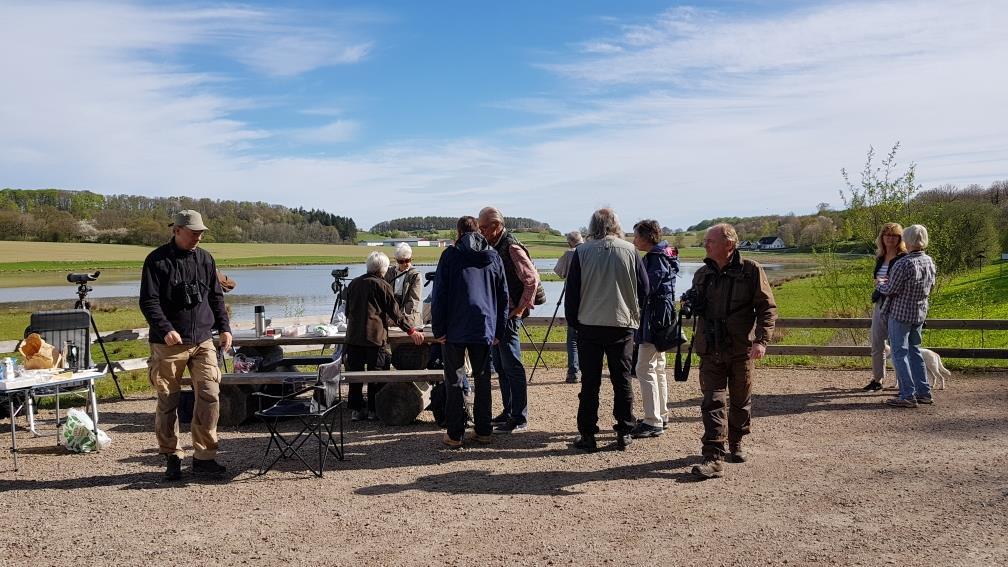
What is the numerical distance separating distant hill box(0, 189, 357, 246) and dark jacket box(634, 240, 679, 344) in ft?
248

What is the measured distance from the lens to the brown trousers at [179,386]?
17.6 feet

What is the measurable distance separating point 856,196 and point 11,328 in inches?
816

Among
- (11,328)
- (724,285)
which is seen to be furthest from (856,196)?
(11,328)

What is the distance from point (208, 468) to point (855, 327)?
8377 millimetres

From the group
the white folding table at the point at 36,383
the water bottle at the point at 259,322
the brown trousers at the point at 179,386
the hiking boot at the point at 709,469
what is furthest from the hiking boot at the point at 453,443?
the white folding table at the point at 36,383

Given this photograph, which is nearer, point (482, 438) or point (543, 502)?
point (543, 502)

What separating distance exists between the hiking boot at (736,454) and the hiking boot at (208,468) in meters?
3.98

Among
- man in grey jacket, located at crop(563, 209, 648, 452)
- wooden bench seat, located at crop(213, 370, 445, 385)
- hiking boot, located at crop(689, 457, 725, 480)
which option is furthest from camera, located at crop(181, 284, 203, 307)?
hiking boot, located at crop(689, 457, 725, 480)

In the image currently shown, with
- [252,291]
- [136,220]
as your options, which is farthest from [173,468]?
[136,220]

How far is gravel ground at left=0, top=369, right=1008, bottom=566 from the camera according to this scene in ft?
13.1

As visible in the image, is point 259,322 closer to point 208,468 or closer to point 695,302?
point 208,468

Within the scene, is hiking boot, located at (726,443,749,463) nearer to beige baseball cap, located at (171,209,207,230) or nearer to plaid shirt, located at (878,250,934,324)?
plaid shirt, located at (878,250,934,324)

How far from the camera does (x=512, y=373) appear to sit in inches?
263

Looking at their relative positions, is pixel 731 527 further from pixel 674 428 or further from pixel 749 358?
pixel 674 428
